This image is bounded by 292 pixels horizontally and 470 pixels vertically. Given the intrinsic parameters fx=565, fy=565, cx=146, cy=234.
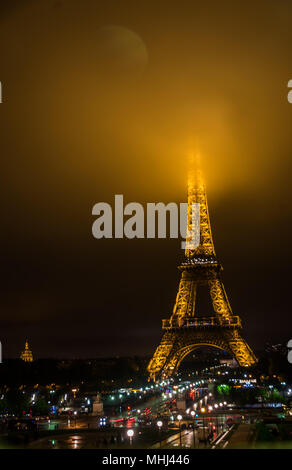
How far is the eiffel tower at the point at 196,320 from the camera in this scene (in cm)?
7519

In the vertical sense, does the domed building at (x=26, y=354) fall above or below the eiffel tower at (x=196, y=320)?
above

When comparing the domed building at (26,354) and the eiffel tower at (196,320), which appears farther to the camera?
the domed building at (26,354)

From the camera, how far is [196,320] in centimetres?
7662

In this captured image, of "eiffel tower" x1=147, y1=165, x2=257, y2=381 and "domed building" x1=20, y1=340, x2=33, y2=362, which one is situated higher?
"domed building" x1=20, y1=340, x2=33, y2=362

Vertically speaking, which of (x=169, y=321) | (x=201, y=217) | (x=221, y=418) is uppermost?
(x=201, y=217)

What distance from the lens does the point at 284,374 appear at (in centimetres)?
8325

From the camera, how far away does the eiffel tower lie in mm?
75188

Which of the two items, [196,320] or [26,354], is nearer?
[196,320]
